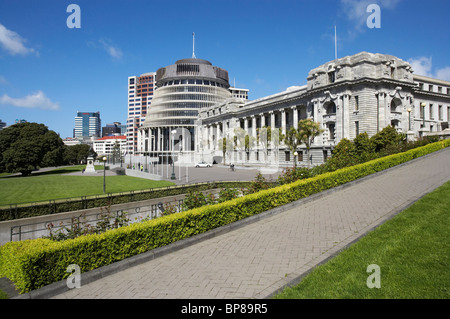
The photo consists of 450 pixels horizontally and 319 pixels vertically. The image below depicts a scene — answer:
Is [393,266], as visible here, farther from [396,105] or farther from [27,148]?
[27,148]

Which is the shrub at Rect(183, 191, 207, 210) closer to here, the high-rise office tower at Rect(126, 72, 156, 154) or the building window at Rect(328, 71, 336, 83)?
the building window at Rect(328, 71, 336, 83)

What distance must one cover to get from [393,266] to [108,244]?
7664 mm

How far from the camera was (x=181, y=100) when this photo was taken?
108m

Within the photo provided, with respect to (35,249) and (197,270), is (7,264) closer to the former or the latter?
(35,249)

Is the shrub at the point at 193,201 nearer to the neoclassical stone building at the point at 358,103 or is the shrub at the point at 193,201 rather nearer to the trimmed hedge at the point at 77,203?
the trimmed hedge at the point at 77,203

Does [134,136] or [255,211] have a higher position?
[134,136]

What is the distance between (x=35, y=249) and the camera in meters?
6.85

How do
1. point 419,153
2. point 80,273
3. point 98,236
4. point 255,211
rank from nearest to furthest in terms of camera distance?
point 80,273 → point 98,236 → point 255,211 → point 419,153

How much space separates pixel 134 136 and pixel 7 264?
16863cm

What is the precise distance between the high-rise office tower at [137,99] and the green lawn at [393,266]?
6694 inches

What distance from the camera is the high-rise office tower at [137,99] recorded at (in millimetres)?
170000

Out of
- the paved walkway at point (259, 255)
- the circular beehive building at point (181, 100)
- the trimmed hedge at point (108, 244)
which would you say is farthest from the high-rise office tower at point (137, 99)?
the paved walkway at point (259, 255)

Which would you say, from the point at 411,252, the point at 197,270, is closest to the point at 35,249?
the point at 197,270

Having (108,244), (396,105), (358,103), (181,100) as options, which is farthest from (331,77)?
(181,100)
